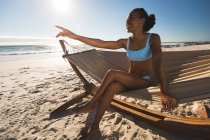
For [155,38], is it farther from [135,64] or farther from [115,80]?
[115,80]

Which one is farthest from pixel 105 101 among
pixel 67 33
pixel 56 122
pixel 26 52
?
pixel 26 52

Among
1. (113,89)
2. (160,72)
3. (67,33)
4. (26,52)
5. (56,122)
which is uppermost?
(67,33)

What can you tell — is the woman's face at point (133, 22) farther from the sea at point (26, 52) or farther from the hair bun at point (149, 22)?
the sea at point (26, 52)

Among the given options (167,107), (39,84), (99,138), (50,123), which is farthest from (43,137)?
(39,84)

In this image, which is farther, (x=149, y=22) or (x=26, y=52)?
(x=26, y=52)

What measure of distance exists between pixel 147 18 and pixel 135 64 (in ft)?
1.92

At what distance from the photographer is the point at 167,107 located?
199 centimetres

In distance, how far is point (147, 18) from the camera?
268 cm

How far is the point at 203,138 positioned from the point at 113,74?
1240mm

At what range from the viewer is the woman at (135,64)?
2340 millimetres

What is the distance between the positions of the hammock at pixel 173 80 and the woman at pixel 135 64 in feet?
0.49

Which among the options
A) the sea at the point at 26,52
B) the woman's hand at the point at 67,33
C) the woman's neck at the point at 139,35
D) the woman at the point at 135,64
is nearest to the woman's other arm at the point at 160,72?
the woman at the point at 135,64

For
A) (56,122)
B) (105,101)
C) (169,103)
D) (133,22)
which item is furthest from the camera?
(56,122)

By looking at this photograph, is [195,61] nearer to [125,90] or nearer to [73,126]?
[125,90]
